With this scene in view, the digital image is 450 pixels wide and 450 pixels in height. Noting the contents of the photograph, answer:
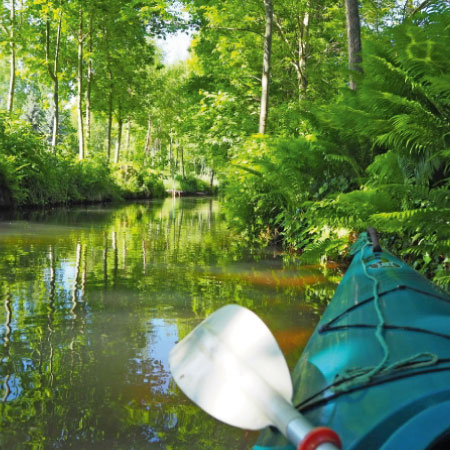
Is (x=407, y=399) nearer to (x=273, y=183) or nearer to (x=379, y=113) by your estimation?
(x=379, y=113)

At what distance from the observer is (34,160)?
17266 mm

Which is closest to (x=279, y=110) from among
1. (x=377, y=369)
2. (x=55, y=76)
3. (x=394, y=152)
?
(x=394, y=152)

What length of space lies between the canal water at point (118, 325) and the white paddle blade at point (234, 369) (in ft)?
2.80

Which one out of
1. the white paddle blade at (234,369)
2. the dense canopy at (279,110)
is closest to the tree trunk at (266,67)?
the dense canopy at (279,110)

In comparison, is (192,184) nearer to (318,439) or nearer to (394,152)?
(394,152)

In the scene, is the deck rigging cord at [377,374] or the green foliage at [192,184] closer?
the deck rigging cord at [377,374]

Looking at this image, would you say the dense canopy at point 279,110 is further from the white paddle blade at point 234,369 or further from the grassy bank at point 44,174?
the white paddle blade at point 234,369

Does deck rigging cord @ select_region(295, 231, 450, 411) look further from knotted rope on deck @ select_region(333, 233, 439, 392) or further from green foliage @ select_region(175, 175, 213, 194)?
green foliage @ select_region(175, 175, 213, 194)

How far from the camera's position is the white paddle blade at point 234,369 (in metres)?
1.43

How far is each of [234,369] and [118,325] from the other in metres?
2.79

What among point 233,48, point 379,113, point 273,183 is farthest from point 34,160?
point 379,113

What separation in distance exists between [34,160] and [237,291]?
1372 cm

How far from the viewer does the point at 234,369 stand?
1.54 metres

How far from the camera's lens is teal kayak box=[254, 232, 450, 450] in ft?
4.40
